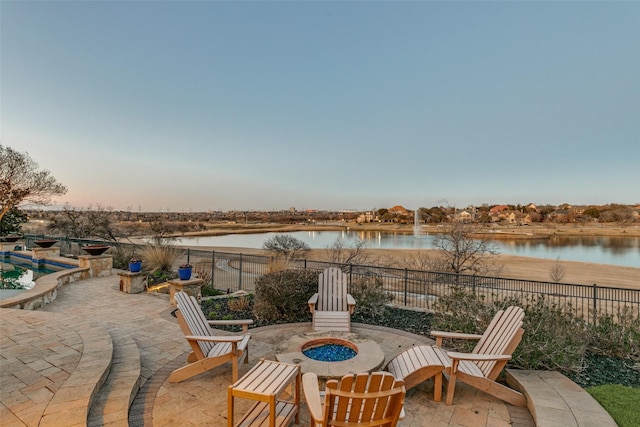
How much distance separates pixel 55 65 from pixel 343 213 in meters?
93.2

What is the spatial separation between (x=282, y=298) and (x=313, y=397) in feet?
12.5

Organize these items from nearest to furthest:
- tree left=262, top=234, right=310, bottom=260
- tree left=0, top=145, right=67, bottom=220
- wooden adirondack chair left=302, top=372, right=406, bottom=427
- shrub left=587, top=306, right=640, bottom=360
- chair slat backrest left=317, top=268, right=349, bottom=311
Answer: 1. wooden adirondack chair left=302, top=372, right=406, bottom=427
2. shrub left=587, top=306, right=640, bottom=360
3. chair slat backrest left=317, top=268, right=349, bottom=311
4. tree left=262, top=234, right=310, bottom=260
5. tree left=0, top=145, right=67, bottom=220

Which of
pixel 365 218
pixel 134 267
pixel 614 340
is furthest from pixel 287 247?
pixel 365 218

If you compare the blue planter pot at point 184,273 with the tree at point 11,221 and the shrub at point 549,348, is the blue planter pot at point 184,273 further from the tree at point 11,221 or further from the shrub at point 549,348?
the tree at point 11,221

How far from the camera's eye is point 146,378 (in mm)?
3629

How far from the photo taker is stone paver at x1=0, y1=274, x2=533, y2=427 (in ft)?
9.23

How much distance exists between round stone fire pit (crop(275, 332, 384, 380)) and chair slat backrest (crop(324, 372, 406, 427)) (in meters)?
1.08

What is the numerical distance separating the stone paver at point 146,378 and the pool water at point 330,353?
46 cm

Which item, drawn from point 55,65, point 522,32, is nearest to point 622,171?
point 522,32

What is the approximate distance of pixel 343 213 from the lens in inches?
4006

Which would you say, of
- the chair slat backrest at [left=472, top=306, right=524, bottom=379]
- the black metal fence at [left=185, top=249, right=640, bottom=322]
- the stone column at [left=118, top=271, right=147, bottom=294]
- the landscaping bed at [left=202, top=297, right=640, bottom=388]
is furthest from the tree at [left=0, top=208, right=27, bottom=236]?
the chair slat backrest at [left=472, top=306, right=524, bottom=379]

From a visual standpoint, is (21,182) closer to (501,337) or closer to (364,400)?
(364,400)

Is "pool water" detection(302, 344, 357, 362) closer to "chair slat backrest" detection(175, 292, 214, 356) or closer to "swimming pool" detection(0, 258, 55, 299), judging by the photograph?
"chair slat backrest" detection(175, 292, 214, 356)

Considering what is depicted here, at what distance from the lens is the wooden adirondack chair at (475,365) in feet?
10.2
